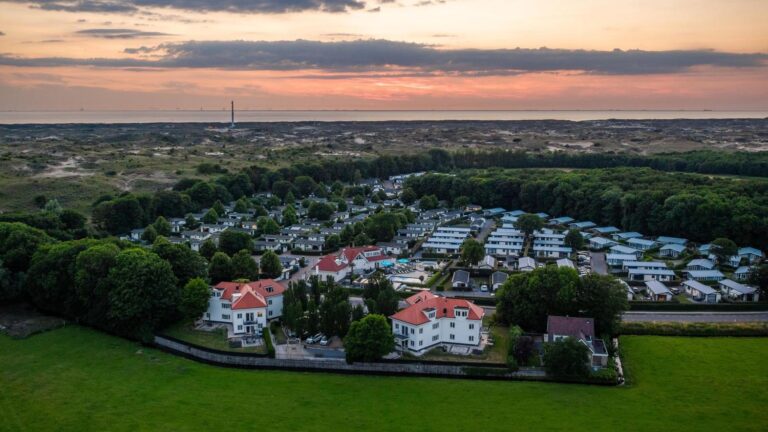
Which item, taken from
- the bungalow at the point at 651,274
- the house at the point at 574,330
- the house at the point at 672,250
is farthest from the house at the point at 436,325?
the house at the point at 672,250

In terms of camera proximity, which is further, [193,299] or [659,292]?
[659,292]

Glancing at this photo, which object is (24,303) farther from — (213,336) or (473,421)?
(473,421)

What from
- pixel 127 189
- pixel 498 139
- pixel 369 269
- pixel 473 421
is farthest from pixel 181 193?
pixel 498 139

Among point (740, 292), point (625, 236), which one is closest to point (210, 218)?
point (625, 236)

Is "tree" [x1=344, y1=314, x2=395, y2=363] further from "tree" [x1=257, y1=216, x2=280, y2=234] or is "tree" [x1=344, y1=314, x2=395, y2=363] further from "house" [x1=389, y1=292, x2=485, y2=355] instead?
"tree" [x1=257, y1=216, x2=280, y2=234]

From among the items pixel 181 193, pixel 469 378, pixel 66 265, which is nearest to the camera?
pixel 469 378

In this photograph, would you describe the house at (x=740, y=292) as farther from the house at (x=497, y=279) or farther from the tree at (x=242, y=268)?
the tree at (x=242, y=268)

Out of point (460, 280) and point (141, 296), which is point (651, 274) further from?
point (141, 296)
